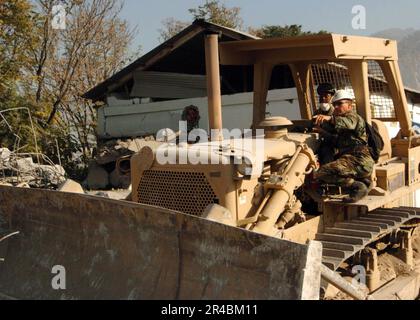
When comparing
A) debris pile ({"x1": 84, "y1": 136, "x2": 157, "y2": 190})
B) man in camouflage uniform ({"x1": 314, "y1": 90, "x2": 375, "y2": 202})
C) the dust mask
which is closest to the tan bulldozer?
man in camouflage uniform ({"x1": 314, "y1": 90, "x2": 375, "y2": 202})

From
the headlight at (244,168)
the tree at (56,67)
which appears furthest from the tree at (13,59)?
the headlight at (244,168)

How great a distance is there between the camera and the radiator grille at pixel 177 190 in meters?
4.80

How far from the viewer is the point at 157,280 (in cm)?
419

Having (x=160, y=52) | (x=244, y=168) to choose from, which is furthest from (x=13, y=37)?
(x=244, y=168)

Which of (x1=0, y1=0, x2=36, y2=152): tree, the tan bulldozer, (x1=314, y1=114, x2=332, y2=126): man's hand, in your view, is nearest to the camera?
the tan bulldozer

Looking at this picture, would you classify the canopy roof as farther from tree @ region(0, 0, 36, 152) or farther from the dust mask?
tree @ region(0, 0, 36, 152)

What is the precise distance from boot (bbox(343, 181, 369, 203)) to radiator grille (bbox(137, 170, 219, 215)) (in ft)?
4.67

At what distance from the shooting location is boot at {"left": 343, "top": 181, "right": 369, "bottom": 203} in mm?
5492

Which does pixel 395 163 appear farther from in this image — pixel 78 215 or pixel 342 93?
pixel 78 215

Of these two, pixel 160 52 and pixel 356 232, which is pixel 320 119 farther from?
pixel 160 52

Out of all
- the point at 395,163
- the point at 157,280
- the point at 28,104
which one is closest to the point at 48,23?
the point at 28,104

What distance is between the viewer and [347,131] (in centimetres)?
564

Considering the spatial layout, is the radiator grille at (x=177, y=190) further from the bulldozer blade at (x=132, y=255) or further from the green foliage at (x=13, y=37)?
the green foliage at (x=13, y=37)

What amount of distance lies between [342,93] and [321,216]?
1153 mm
